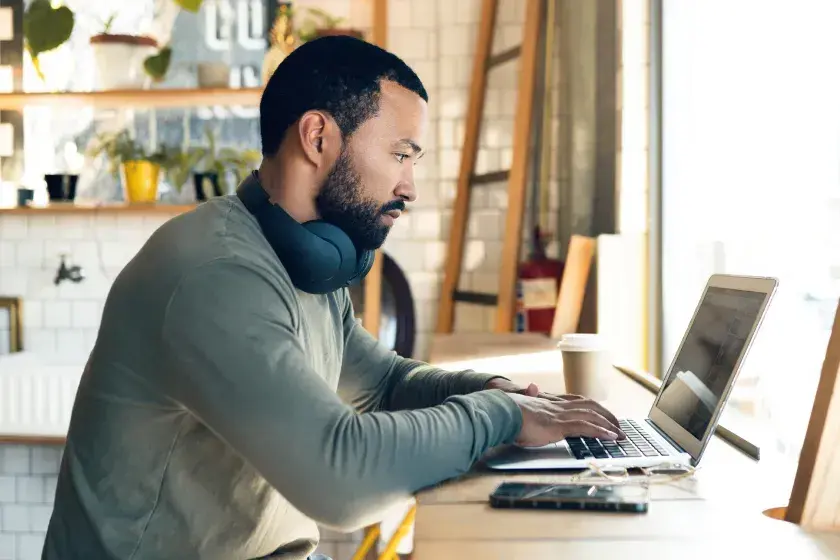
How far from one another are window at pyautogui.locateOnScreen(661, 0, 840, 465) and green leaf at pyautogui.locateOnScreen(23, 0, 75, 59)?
7.99ft

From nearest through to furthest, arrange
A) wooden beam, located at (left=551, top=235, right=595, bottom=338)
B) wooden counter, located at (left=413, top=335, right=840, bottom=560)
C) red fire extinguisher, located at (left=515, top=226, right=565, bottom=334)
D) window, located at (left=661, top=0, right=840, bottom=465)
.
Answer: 1. wooden counter, located at (left=413, top=335, right=840, bottom=560)
2. window, located at (left=661, top=0, right=840, bottom=465)
3. wooden beam, located at (left=551, top=235, right=595, bottom=338)
4. red fire extinguisher, located at (left=515, top=226, right=565, bottom=334)

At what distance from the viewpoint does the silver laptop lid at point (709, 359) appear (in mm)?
Result: 1293

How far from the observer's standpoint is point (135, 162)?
3.59m

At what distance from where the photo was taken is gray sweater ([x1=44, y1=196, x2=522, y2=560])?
107 cm

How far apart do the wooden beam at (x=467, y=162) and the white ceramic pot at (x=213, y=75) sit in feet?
3.25

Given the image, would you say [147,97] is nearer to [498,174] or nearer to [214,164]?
[214,164]

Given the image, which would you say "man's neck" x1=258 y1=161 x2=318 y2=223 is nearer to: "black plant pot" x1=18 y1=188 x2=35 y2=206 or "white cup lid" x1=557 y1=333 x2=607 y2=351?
"white cup lid" x1=557 y1=333 x2=607 y2=351

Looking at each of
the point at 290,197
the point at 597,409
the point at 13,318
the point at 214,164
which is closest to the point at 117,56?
the point at 214,164

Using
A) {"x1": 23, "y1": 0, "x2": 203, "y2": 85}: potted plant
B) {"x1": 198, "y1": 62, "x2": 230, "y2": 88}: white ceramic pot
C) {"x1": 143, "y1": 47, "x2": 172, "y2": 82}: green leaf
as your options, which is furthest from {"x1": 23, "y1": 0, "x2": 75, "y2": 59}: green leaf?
{"x1": 198, "y1": 62, "x2": 230, "y2": 88}: white ceramic pot

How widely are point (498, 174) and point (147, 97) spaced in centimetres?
143

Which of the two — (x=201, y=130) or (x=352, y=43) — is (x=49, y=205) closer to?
(x=201, y=130)

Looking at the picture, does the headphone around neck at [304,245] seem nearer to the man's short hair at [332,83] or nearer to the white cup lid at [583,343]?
the man's short hair at [332,83]

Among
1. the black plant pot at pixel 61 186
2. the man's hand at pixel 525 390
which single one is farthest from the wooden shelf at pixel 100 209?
the man's hand at pixel 525 390

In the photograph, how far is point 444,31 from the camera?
12.3 feet
